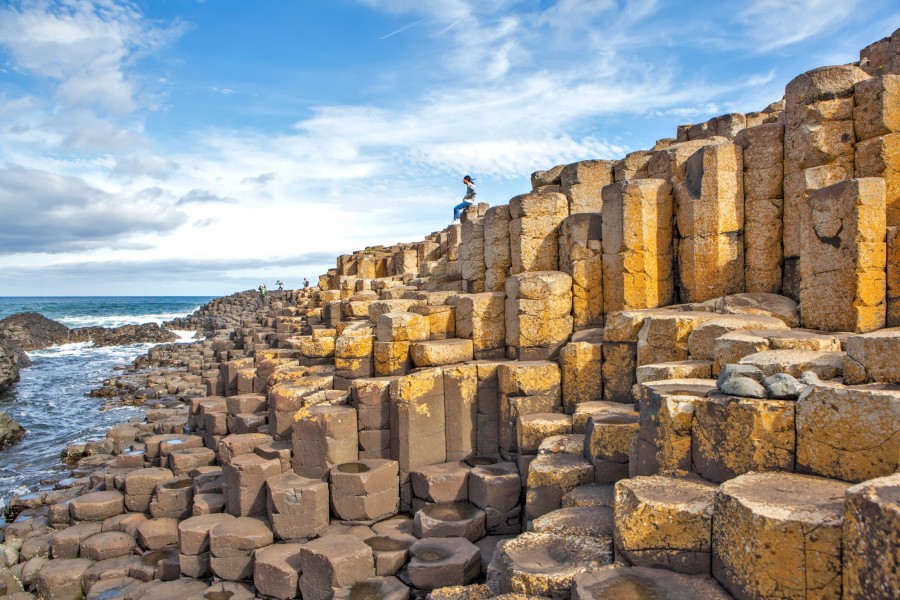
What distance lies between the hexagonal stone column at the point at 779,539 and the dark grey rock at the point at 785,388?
0.79 m

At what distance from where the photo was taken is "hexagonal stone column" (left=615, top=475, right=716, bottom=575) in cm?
A: 479

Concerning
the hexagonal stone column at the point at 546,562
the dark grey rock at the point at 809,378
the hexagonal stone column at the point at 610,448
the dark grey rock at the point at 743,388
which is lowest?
the hexagonal stone column at the point at 546,562

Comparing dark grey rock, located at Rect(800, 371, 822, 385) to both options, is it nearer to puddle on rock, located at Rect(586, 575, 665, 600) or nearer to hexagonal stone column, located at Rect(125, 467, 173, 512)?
puddle on rock, located at Rect(586, 575, 665, 600)

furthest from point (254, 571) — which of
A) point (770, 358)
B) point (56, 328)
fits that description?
point (56, 328)

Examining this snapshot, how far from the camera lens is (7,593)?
9.21 m

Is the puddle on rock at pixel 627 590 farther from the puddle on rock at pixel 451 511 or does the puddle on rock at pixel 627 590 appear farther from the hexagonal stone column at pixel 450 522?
the puddle on rock at pixel 451 511

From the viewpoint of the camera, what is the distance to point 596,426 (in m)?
7.91

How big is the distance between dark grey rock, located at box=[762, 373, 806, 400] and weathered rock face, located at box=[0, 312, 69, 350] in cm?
5248

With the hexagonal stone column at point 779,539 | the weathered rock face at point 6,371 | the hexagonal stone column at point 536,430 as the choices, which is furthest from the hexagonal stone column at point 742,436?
the weathered rock face at point 6,371

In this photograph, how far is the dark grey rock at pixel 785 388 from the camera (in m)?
5.18

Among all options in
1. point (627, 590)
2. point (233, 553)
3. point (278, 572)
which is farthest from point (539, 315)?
point (627, 590)

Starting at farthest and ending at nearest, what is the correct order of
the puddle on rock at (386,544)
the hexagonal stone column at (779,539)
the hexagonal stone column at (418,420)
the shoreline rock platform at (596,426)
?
the hexagonal stone column at (418,420) → the puddle on rock at (386,544) → the shoreline rock platform at (596,426) → the hexagonal stone column at (779,539)

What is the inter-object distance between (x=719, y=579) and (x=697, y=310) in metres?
6.17

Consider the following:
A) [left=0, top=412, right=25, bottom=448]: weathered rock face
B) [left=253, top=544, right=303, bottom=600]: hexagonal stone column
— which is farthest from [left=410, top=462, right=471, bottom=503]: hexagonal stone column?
[left=0, top=412, right=25, bottom=448]: weathered rock face
